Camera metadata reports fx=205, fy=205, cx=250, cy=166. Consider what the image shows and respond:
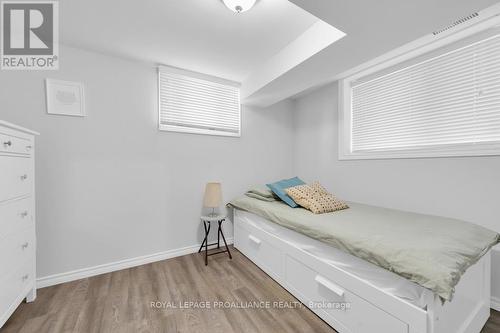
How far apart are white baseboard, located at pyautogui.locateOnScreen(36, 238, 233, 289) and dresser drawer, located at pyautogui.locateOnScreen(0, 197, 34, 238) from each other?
0.66 metres

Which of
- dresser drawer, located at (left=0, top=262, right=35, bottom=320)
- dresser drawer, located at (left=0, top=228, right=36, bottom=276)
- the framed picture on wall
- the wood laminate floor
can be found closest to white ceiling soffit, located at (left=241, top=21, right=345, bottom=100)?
the framed picture on wall

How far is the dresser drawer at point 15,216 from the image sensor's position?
1.28m

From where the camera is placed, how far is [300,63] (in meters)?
1.82

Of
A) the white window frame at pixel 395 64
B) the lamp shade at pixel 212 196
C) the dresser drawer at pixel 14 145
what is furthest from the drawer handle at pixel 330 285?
the dresser drawer at pixel 14 145

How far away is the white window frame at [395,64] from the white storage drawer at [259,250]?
1460 millimetres

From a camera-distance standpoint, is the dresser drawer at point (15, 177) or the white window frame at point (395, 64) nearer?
the dresser drawer at point (15, 177)

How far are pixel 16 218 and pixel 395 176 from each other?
319cm

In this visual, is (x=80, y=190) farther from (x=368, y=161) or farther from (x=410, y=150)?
(x=410, y=150)

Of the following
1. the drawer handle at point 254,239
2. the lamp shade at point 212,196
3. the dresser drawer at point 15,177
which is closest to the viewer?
the dresser drawer at point 15,177

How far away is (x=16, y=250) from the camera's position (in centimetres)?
142

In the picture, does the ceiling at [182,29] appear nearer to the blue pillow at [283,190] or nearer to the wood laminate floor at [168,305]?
the blue pillow at [283,190]

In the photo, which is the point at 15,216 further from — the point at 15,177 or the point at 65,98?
the point at 65,98

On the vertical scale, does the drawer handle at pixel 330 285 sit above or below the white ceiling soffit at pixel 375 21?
below

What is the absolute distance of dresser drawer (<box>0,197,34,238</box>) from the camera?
4.21 ft
